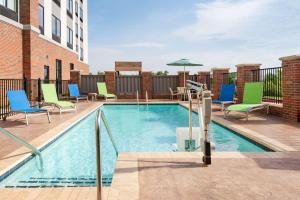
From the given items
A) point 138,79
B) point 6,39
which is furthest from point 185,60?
point 6,39

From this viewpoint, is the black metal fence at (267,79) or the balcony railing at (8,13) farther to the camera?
the balcony railing at (8,13)

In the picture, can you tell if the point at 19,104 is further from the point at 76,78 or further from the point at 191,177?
the point at 76,78

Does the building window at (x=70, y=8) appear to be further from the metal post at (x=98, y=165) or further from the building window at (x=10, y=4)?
the metal post at (x=98, y=165)

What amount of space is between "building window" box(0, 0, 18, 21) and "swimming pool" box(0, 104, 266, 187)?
7.79m

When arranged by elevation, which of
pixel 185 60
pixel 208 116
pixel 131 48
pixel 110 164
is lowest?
pixel 110 164

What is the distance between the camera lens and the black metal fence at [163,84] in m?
23.8

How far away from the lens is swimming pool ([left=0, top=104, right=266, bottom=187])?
4668 mm

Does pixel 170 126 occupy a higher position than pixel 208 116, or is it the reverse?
pixel 208 116

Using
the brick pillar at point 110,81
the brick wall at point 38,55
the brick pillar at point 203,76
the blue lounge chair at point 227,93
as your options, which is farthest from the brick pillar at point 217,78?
the brick wall at point 38,55

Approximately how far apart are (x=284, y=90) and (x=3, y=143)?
320 inches

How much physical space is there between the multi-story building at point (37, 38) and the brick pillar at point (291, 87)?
12.1m

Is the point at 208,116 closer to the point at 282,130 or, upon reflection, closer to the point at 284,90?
the point at 282,130

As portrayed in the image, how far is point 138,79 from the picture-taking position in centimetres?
2389

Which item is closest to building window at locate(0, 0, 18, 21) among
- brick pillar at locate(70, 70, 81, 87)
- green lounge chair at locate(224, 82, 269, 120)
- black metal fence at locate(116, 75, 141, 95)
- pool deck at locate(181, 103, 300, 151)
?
brick pillar at locate(70, 70, 81, 87)
